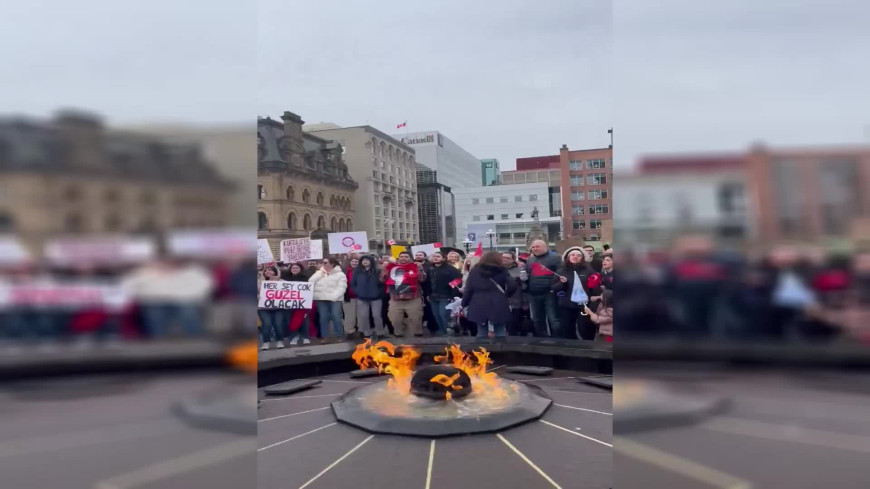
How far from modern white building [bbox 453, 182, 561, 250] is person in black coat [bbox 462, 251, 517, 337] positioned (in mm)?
241

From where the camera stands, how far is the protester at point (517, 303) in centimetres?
638

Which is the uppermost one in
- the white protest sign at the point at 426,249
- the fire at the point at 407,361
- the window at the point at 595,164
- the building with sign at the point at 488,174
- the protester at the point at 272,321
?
the building with sign at the point at 488,174

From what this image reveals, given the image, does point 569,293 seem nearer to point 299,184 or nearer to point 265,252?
point 299,184

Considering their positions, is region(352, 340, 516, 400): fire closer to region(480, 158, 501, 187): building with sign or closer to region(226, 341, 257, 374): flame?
region(480, 158, 501, 187): building with sign

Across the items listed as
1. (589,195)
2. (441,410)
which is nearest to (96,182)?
(441,410)

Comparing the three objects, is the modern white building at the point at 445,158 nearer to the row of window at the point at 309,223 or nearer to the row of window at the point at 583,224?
the row of window at the point at 309,223

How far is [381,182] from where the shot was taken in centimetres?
584

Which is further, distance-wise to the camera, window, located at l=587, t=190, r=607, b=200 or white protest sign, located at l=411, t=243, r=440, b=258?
white protest sign, located at l=411, t=243, r=440, b=258

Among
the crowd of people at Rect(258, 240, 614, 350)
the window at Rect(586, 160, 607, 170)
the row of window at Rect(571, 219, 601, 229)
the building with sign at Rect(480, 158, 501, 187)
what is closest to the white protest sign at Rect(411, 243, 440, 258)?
the crowd of people at Rect(258, 240, 614, 350)

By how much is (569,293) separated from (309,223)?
3020 mm

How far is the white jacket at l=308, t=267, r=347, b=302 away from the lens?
6648 mm

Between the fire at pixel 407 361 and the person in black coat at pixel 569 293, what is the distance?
48.7 inches

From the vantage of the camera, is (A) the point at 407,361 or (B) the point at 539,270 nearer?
(A) the point at 407,361

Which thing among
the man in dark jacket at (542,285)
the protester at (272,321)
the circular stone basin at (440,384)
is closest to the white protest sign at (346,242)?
the protester at (272,321)
